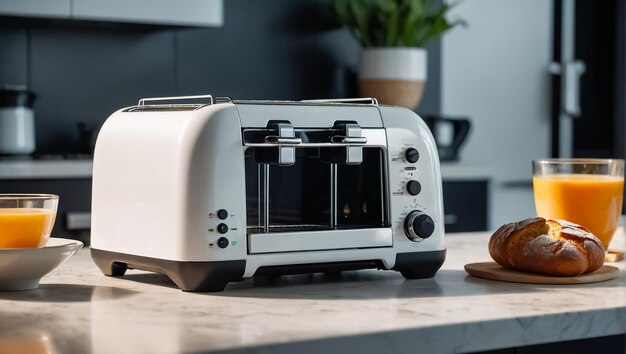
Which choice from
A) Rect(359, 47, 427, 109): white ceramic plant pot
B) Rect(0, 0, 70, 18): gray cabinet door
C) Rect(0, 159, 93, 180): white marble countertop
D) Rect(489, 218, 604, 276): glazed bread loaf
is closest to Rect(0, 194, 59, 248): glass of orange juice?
Rect(489, 218, 604, 276): glazed bread loaf

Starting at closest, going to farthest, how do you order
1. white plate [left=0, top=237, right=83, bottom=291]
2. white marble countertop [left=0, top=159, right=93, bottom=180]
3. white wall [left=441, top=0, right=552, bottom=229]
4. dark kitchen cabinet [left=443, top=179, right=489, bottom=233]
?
white plate [left=0, top=237, right=83, bottom=291], white marble countertop [left=0, top=159, right=93, bottom=180], dark kitchen cabinet [left=443, top=179, right=489, bottom=233], white wall [left=441, top=0, right=552, bottom=229]

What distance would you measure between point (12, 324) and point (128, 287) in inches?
10.6

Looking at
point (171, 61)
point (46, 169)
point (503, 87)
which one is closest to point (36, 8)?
point (46, 169)

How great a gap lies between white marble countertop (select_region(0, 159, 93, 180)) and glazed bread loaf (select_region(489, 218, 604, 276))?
184cm

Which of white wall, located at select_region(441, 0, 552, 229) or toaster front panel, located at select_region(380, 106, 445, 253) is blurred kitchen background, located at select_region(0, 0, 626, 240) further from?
toaster front panel, located at select_region(380, 106, 445, 253)

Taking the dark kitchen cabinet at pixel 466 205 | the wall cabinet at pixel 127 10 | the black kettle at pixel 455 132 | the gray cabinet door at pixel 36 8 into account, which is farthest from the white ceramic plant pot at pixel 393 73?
the gray cabinet door at pixel 36 8

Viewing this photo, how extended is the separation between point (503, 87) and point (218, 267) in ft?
12.3

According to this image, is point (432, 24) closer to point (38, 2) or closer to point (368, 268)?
point (38, 2)

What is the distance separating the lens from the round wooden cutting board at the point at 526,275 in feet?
4.33

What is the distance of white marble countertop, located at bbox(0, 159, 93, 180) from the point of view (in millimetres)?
2859

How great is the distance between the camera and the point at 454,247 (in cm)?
176

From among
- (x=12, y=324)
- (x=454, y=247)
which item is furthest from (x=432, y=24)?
(x=12, y=324)

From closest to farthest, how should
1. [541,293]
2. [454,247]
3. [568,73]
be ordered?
[541,293]
[454,247]
[568,73]

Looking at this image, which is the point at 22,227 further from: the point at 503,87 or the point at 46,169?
the point at 503,87
